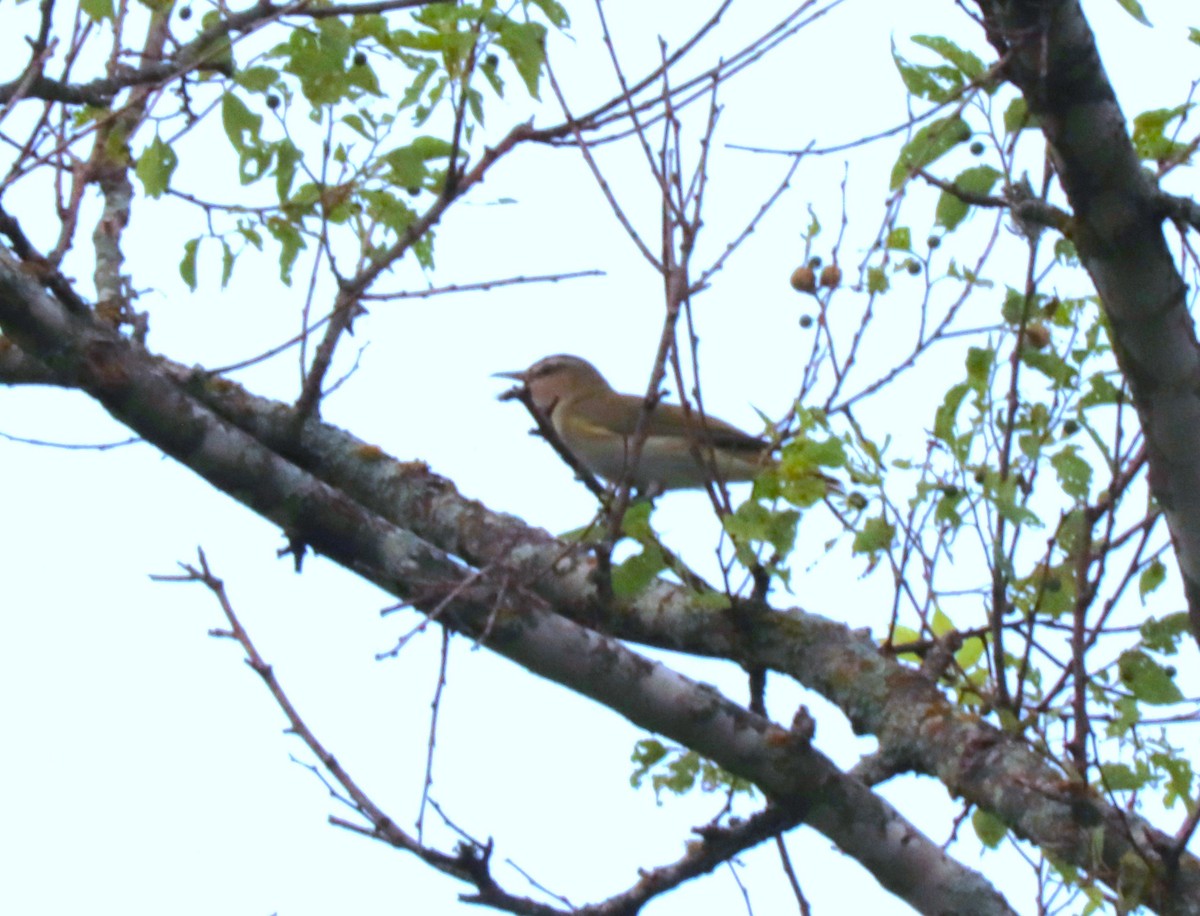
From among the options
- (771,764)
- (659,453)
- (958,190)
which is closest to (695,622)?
(771,764)

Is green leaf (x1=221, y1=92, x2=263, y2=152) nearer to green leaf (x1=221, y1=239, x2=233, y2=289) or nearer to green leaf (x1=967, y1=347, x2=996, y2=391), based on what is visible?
green leaf (x1=221, y1=239, x2=233, y2=289)

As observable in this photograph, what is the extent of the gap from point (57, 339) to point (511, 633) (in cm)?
129

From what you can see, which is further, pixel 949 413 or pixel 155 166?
pixel 155 166

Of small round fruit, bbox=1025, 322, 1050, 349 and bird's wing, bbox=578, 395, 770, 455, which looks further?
bird's wing, bbox=578, 395, 770, 455

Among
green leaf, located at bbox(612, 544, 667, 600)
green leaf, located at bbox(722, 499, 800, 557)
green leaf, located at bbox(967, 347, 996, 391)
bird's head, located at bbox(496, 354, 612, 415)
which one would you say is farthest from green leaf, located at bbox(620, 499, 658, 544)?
bird's head, located at bbox(496, 354, 612, 415)

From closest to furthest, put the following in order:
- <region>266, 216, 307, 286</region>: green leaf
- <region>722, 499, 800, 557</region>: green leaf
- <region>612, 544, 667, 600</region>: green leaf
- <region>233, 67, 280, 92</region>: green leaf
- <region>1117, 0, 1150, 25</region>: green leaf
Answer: <region>1117, 0, 1150, 25</region>: green leaf, <region>722, 499, 800, 557</region>: green leaf, <region>612, 544, 667, 600</region>: green leaf, <region>233, 67, 280, 92</region>: green leaf, <region>266, 216, 307, 286</region>: green leaf

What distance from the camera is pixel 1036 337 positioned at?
3.67 m

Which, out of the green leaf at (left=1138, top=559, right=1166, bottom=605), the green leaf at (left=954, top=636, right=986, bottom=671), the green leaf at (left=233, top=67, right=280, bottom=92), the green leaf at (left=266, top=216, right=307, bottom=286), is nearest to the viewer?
the green leaf at (left=1138, top=559, right=1166, bottom=605)

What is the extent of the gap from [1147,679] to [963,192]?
1258 mm

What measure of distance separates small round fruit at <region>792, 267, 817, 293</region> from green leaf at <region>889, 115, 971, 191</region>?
0.50 m

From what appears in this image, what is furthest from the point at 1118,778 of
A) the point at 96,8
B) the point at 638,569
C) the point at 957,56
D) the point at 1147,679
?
the point at 96,8

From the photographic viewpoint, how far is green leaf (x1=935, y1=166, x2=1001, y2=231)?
3439 mm

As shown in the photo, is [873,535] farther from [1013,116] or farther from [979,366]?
[1013,116]

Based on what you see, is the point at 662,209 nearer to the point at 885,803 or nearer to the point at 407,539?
the point at 407,539
